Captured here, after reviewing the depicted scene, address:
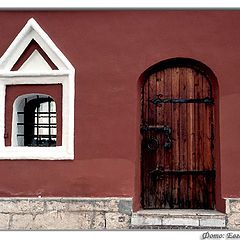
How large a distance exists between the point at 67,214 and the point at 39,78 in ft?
6.71

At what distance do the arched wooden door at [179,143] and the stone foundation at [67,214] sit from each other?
0.58m

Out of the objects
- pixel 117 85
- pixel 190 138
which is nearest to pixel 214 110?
pixel 190 138

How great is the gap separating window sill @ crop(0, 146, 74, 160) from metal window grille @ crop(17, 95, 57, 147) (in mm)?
334

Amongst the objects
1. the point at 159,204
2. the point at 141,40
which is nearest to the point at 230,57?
the point at 141,40

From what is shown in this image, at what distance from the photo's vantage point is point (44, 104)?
587 cm

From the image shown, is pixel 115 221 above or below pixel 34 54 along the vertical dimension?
below

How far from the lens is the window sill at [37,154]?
5.28 meters

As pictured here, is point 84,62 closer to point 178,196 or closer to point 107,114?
point 107,114

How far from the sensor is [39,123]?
577 centimetres

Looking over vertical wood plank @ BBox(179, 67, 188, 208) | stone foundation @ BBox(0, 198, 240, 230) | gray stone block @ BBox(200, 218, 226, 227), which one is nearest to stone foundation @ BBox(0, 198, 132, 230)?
stone foundation @ BBox(0, 198, 240, 230)

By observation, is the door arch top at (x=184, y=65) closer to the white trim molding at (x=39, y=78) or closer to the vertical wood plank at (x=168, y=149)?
the vertical wood plank at (x=168, y=149)

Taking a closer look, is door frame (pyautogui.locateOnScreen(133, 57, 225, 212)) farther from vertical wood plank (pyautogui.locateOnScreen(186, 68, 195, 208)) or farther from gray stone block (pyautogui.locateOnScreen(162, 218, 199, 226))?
gray stone block (pyautogui.locateOnScreen(162, 218, 199, 226))

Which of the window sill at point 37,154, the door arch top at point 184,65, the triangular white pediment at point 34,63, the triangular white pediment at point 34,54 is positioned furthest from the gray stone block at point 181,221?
the triangular white pediment at point 34,63

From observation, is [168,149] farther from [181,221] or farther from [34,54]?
[34,54]
